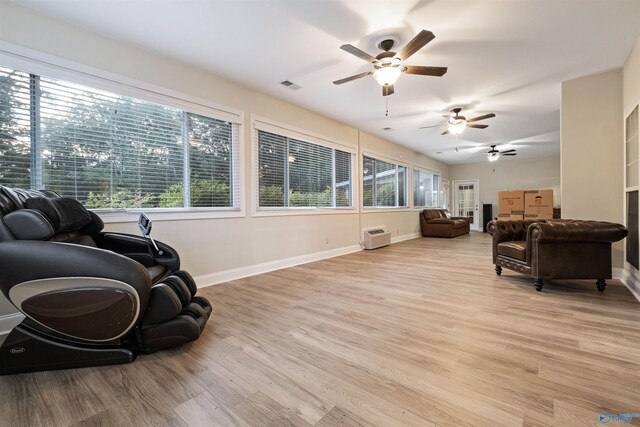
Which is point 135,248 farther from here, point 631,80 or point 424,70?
point 631,80

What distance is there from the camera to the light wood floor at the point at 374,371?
126 cm

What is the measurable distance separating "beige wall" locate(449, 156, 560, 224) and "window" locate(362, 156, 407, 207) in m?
4.35

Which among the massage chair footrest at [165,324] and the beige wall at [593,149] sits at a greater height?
the beige wall at [593,149]

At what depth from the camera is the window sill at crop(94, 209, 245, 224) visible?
106 inches

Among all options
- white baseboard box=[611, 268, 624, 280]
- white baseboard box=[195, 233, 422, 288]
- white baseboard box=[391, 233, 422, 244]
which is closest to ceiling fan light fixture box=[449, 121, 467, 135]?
white baseboard box=[611, 268, 624, 280]

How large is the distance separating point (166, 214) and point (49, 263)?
161cm

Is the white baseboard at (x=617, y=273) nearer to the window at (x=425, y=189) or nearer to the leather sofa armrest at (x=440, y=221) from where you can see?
the leather sofa armrest at (x=440, y=221)

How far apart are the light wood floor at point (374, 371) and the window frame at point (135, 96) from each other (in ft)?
4.06

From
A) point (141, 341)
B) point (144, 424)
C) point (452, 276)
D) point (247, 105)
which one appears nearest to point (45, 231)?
point (141, 341)

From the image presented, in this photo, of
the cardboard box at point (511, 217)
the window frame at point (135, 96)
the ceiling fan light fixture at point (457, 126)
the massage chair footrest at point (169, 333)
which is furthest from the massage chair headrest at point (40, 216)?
the cardboard box at point (511, 217)

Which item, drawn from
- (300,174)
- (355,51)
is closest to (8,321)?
(355,51)

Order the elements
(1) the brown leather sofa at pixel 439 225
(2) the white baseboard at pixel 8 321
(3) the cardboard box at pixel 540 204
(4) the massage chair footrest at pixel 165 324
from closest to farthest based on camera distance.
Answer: (4) the massage chair footrest at pixel 165 324 → (2) the white baseboard at pixel 8 321 → (3) the cardboard box at pixel 540 204 → (1) the brown leather sofa at pixel 439 225

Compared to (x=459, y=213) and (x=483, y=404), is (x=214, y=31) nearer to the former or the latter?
(x=483, y=404)

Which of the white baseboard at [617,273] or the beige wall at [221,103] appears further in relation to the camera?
the white baseboard at [617,273]
